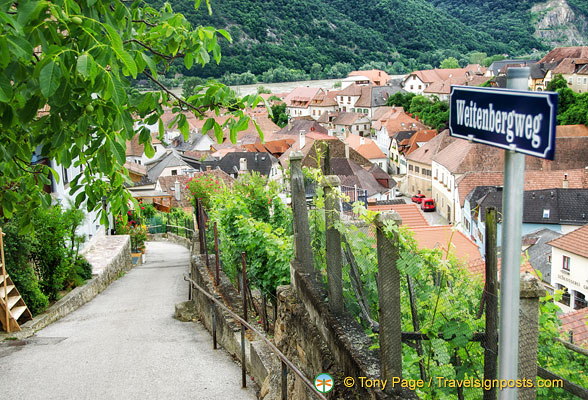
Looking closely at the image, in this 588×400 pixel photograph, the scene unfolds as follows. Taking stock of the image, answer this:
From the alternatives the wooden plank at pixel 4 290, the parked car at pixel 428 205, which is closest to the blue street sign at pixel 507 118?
the wooden plank at pixel 4 290

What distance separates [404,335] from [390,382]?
0.29 metres

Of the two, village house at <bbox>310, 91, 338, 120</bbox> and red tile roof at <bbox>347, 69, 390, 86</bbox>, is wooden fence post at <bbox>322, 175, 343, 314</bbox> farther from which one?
red tile roof at <bbox>347, 69, 390, 86</bbox>

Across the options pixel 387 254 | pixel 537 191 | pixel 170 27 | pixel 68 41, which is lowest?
pixel 537 191

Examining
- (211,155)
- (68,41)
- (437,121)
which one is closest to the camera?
(68,41)

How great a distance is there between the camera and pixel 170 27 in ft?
13.7

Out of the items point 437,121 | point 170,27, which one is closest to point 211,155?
point 437,121

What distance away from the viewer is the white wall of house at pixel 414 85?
12662 centimetres

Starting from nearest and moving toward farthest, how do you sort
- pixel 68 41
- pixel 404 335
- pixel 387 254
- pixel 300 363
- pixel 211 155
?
pixel 68 41, pixel 387 254, pixel 404 335, pixel 300 363, pixel 211 155

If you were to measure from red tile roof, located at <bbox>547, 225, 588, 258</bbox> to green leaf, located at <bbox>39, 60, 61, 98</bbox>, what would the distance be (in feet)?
102

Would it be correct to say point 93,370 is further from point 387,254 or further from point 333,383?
point 387,254

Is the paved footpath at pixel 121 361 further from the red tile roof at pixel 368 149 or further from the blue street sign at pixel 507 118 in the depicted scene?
the red tile roof at pixel 368 149

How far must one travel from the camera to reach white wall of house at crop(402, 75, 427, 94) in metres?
127

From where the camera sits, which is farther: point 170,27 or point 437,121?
point 437,121

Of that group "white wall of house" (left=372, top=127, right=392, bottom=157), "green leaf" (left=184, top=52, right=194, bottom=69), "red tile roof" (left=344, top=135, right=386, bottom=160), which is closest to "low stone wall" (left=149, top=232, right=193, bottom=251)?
"green leaf" (left=184, top=52, right=194, bottom=69)
